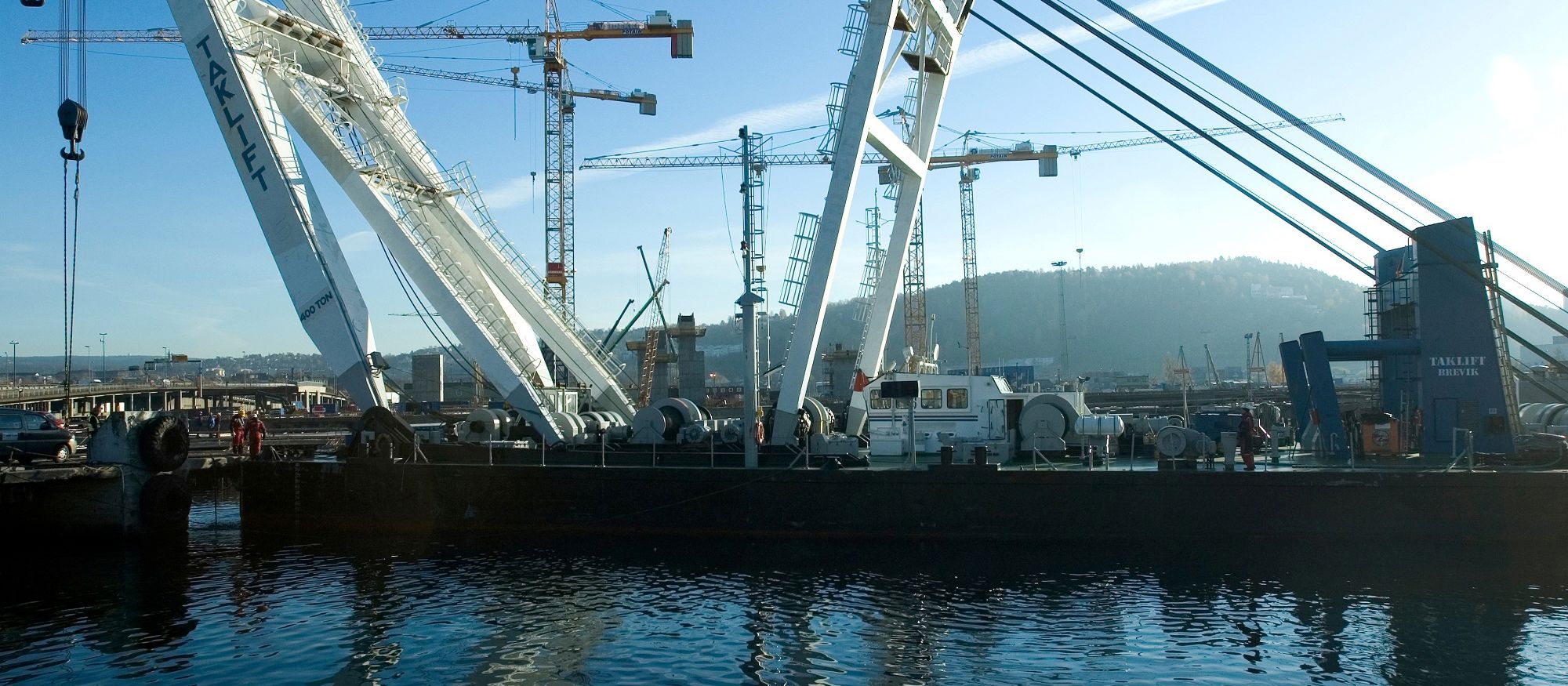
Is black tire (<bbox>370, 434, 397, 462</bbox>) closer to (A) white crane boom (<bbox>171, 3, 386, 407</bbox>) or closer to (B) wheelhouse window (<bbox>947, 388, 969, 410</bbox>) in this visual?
(A) white crane boom (<bbox>171, 3, 386, 407</bbox>)

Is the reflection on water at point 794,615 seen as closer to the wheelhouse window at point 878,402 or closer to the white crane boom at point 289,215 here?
the wheelhouse window at point 878,402

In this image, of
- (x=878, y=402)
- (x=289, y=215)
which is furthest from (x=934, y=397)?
(x=289, y=215)

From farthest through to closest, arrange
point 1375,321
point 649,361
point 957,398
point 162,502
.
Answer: point 649,361, point 1375,321, point 162,502, point 957,398

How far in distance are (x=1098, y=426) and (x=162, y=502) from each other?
68.1ft

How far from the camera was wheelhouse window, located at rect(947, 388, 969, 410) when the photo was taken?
22094 mm

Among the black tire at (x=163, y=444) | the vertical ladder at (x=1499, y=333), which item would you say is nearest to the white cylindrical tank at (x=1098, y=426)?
the vertical ladder at (x=1499, y=333)

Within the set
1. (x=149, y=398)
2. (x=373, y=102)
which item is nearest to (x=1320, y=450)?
(x=373, y=102)

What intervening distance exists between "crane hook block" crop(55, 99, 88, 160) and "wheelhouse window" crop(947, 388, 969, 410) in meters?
20.0

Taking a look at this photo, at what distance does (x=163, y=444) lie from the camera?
22828 millimetres

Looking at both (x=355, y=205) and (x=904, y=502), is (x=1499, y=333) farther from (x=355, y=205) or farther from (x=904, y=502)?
(x=355, y=205)

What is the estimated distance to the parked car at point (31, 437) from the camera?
2409cm

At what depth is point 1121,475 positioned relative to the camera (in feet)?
62.2

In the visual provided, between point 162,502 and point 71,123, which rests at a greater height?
point 71,123

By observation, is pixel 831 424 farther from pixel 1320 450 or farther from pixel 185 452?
pixel 185 452
